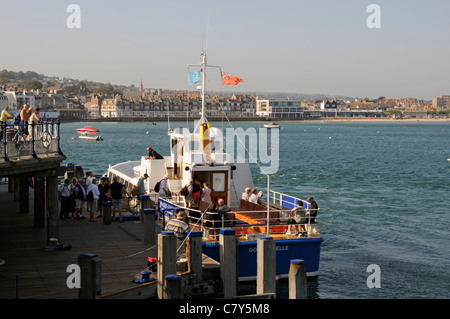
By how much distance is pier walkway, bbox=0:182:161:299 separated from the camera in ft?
42.9

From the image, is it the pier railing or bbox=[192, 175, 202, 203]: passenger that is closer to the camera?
the pier railing

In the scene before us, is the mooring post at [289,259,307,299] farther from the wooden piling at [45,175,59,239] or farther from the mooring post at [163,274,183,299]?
the wooden piling at [45,175,59,239]

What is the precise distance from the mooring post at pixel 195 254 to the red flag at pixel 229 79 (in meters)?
11.0

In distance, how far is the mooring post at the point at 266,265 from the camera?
13.9 metres

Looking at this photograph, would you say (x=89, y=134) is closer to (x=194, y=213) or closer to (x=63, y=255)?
(x=194, y=213)

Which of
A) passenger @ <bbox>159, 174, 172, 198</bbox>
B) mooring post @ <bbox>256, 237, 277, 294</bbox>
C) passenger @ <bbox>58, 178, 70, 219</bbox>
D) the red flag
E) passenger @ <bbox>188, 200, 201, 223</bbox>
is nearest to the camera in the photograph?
mooring post @ <bbox>256, 237, 277, 294</bbox>

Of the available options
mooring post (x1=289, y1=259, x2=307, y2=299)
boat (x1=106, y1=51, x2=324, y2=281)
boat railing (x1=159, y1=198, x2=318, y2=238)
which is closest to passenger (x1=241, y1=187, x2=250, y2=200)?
boat (x1=106, y1=51, x2=324, y2=281)

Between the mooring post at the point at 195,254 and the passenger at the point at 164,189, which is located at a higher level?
the passenger at the point at 164,189

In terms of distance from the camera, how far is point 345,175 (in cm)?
5878

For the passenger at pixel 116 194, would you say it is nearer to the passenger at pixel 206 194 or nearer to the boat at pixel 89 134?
the passenger at pixel 206 194

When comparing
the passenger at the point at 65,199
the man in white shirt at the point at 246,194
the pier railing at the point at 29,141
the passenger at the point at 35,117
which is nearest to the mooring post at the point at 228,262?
the pier railing at the point at 29,141

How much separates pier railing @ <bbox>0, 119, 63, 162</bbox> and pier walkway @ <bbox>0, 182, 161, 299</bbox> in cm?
272

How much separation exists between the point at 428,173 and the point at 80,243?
51.9 m
